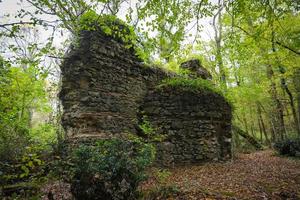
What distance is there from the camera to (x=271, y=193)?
5.22 metres

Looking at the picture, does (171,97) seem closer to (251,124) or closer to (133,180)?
(133,180)

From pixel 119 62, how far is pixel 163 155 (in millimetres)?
3964

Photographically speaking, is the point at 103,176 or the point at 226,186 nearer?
the point at 103,176

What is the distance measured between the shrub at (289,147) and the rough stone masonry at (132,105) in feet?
14.3

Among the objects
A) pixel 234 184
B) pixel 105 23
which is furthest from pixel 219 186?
pixel 105 23

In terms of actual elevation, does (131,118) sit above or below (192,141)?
above

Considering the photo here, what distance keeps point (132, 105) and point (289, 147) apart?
939 cm

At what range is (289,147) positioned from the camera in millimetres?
12484

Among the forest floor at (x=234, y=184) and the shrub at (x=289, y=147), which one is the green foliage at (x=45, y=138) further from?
the shrub at (x=289, y=147)

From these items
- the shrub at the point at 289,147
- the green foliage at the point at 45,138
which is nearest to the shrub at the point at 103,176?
the green foliage at the point at 45,138

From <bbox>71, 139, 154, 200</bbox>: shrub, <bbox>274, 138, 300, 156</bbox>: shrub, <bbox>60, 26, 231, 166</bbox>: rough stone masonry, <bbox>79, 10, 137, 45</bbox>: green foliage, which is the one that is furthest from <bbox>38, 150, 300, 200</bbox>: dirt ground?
<bbox>274, 138, 300, 156</bbox>: shrub

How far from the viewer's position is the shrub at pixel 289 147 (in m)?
12.2

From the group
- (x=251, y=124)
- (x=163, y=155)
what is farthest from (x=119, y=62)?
(x=251, y=124)

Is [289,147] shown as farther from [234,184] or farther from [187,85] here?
[234,184]
